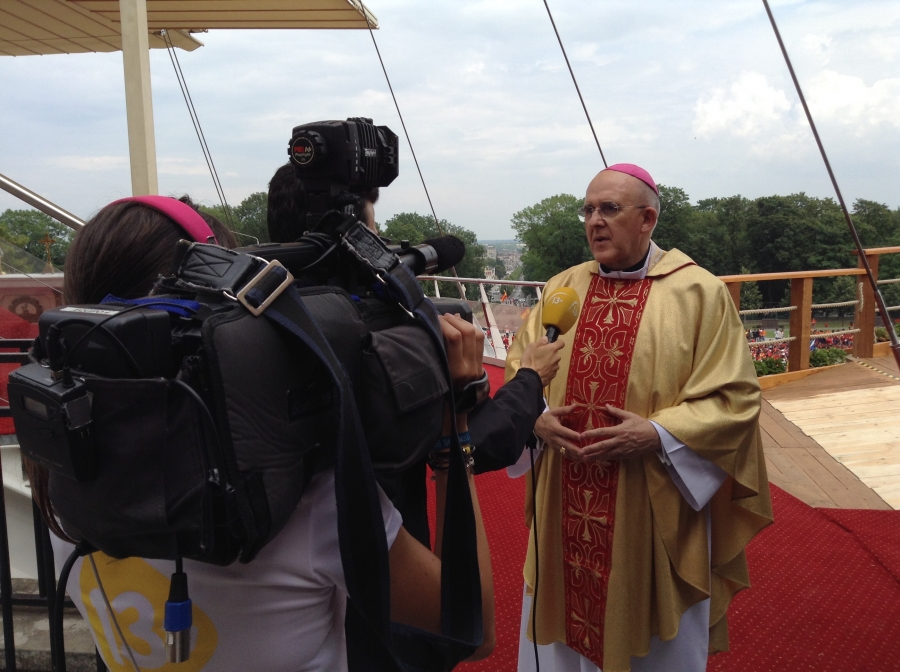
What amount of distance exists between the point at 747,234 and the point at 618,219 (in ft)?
9.52

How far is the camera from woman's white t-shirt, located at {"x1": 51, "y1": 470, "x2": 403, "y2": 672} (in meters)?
0.67

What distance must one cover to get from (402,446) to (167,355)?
0.73 ft

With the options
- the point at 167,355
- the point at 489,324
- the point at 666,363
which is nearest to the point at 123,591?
the point at 167,355

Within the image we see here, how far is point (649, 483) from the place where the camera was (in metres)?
1.80

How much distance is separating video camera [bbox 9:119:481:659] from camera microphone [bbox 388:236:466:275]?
156 mm

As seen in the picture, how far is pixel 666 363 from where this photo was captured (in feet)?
6.04

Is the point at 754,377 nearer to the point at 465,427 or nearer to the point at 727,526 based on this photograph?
the point at 727,526

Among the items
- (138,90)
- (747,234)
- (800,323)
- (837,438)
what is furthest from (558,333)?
(800,323)

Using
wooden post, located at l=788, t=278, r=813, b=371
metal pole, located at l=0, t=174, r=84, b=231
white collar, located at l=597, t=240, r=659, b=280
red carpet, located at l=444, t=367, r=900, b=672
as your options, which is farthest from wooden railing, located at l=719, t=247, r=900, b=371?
metal pole, located at l=0, t=174, r=84, b=231

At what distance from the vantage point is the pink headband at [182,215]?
0.73 m

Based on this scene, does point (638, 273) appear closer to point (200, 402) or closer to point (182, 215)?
point (182, 215)

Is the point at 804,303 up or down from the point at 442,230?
down

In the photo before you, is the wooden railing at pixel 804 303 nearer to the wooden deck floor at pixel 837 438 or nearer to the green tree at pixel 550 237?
the green tree at pixel 550 237

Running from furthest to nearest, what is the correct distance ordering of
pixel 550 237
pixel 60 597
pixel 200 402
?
1. pixel 550 237
2. pixel 60 597
3. pixel 200 402
